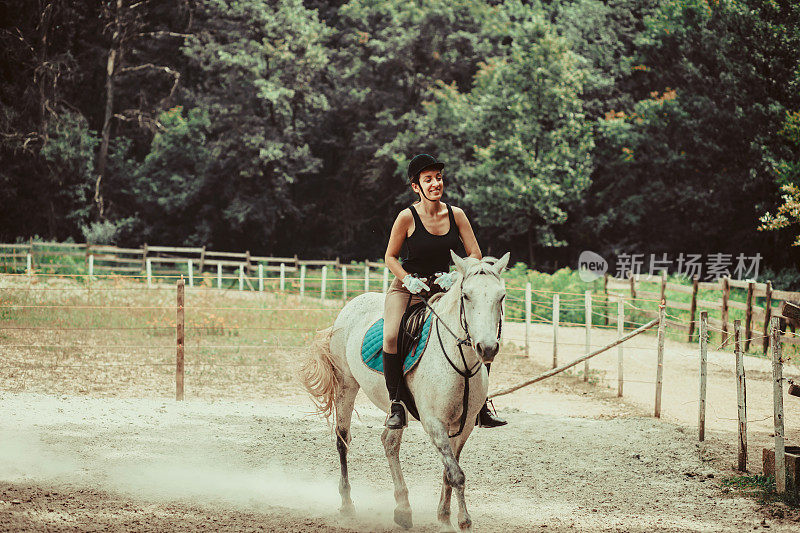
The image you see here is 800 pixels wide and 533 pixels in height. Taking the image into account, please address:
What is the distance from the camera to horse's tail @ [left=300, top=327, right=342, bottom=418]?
6980 mm

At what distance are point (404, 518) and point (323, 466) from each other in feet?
6.76

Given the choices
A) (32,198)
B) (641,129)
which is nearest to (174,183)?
(32,198)

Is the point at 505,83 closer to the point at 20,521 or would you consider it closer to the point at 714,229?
the point at 714,229

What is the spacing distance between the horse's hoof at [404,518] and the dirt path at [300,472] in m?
0.12

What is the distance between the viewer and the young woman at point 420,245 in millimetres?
5688

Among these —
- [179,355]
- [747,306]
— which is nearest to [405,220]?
[179,355]

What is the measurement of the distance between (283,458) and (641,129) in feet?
110

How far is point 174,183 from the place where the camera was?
41531 mm

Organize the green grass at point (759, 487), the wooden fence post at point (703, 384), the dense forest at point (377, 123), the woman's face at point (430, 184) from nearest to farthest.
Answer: the woman's face at point (430, 184), the green grass at point (759, 487), the wooden fence post at point (703, 384), the dense forest at point (377, 123)

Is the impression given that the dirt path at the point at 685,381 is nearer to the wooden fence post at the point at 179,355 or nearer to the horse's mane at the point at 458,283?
the horse's mane at the point at 458,283

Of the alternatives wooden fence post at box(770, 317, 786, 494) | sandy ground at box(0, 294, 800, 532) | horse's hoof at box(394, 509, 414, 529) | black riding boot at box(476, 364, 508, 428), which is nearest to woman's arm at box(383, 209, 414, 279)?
black riding boot at box(476, 364, 508, 428)

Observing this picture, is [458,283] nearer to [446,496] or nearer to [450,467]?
[450,467]

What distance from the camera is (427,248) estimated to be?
5711 mm

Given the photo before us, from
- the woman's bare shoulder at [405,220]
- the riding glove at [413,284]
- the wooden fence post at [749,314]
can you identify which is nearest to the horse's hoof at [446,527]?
the riding glove at [413,284]
